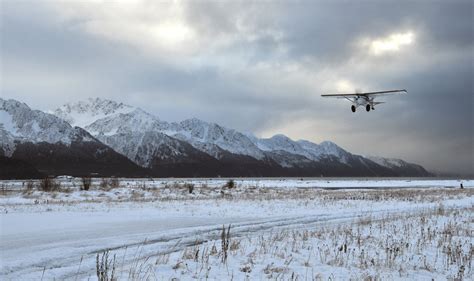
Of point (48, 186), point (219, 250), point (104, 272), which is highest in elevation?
point (48, 186)

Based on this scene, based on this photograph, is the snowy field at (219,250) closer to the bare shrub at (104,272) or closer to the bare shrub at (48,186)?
the bare shrub at (104,272)

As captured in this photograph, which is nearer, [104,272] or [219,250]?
[104,272]

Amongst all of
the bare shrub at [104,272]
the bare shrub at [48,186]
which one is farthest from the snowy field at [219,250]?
the bare shrub at [48,186]

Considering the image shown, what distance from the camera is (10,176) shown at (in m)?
173

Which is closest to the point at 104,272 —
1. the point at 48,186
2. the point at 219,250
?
the point at 219,250

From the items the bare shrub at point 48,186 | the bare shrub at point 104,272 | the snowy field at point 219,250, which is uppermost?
the bare shrub at point 48,186

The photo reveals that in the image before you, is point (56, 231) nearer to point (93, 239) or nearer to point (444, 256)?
point (93, 239)

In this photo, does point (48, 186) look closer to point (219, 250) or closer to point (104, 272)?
point (219, 250)

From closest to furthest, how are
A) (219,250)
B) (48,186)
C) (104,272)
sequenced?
(104,272) → (219,250) → (48,186)

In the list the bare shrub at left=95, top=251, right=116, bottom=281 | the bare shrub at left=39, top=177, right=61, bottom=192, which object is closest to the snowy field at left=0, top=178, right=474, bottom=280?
the bare shrub at left=95, top=251, right=116, bottom=281

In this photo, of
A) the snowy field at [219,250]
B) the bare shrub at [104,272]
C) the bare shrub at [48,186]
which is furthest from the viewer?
the bare shrub at [48,186]

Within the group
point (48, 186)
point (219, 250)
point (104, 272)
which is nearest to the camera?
point (104, 272)

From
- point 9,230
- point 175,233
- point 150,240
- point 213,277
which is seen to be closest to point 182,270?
point 213,277

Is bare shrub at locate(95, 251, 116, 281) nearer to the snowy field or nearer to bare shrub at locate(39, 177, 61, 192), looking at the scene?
the snowy field
